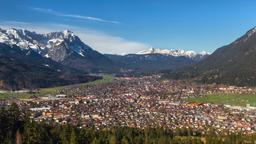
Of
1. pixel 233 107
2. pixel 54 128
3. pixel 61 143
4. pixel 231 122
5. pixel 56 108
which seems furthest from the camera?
pixel 233 107

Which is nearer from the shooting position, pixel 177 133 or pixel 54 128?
pixel 54 128

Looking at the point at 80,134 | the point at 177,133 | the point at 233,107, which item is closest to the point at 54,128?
the point at 80,134

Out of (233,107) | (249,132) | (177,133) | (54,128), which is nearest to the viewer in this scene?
(54,128)

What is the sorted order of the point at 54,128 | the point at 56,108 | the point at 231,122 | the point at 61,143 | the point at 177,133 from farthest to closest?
the point at 56,108, the point at 231,122, the point at 177,133, the point at 54,128, the point at 61,143

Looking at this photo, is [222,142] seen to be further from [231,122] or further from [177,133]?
[231,122]

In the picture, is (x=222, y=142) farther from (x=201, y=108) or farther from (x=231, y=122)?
(x=201, y=108)

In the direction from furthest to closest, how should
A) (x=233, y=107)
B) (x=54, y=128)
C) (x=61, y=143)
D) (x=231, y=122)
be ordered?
(x=233, y=107), (x=231, y=122), (x=54, y=128), (x=61, y=143)

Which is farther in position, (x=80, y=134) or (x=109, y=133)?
(x=109, y=133)

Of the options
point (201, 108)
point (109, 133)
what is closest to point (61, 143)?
point (109, 133)

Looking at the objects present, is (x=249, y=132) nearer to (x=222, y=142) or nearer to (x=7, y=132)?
(x=222, y=142)
